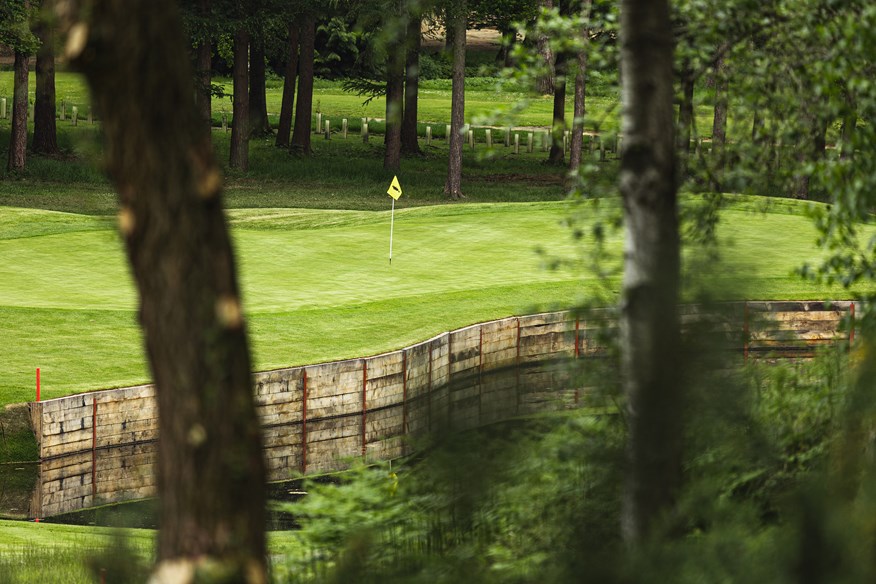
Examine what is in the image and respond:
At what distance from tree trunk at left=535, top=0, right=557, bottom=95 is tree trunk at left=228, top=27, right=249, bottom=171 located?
9777 mm

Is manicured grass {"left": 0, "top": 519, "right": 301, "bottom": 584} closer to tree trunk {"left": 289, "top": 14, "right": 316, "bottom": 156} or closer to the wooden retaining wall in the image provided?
the wooden retaining wall

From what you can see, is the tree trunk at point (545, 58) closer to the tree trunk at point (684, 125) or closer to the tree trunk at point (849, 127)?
the tree trunk at point (684, 125)

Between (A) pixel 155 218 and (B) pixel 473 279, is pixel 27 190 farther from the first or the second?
(A) pixel 155 218

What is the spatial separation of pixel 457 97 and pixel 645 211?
31100 mm

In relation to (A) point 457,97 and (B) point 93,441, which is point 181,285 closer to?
(B) point 93,441

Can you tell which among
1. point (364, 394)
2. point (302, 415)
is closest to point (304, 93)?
point (364, 394)

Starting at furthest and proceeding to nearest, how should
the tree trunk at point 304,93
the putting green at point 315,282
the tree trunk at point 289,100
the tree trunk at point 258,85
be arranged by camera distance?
1. the tree trunk at point 258,85
2. the tree trunk at point 289,100
3. the tree trunk at point 304,93
4. the putting green at point 315,282

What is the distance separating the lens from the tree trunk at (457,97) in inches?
1378

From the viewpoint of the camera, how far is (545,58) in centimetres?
899

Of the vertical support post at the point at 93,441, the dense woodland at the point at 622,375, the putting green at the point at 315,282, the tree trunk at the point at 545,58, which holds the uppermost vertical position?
the tree trunk at the point at 545,58

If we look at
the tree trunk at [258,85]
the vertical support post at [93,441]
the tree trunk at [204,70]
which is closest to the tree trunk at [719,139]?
the vertical support post at [93,441]

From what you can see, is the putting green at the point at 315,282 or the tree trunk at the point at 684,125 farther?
the putting green at the point at 315,282

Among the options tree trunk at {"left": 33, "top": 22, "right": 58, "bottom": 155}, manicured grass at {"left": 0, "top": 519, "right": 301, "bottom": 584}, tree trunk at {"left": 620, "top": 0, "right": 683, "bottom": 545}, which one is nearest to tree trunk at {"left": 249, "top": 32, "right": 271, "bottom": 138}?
tree trunk at {"left": 33, "top": 22, "right": 58, "bottom": 155}

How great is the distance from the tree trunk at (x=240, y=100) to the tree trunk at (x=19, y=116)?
21.6 feet
